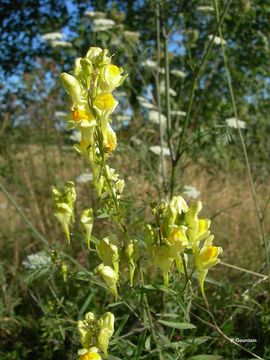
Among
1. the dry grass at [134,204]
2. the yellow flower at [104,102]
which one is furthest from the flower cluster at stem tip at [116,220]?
the dry grass at [134,204]

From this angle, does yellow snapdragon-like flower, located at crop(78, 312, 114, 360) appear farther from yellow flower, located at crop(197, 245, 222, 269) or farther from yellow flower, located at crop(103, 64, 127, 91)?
yellow flower, located at crop(103, 64, 127, 91)

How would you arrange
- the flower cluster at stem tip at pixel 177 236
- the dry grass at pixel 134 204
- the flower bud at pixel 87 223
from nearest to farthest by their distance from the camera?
the flower cluster at stem tip at pixel 177 236 → the flower bud at pixel 87 223 → the dry grass at pixel 134 204

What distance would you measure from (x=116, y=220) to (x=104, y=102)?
267 mm

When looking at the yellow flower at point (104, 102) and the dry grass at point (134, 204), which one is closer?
the yellow flower at point (104, 102)

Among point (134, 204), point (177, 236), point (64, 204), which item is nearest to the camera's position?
point (177, 236)

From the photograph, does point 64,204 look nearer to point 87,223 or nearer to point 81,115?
point 87,223

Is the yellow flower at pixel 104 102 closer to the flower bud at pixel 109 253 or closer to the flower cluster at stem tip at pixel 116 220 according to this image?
the flower cluster at stem tip at pixel 116 220

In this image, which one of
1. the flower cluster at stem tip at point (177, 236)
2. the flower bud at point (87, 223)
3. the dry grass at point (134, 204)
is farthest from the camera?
the dry grass at point (134, 204)

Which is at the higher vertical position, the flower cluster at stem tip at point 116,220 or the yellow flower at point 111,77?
the yellow flower at point 111,77

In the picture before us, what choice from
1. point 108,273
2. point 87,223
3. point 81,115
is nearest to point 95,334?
point 108,273

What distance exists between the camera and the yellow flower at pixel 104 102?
114cm

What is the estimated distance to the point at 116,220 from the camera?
3.87ft

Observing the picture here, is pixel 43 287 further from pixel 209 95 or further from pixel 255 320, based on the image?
pixel 209 95

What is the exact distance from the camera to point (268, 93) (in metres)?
6.18
